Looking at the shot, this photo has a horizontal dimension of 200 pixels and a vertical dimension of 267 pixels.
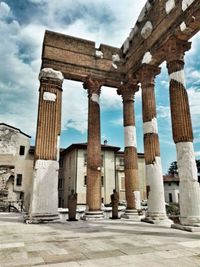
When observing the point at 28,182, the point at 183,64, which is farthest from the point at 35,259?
the point at 28,182

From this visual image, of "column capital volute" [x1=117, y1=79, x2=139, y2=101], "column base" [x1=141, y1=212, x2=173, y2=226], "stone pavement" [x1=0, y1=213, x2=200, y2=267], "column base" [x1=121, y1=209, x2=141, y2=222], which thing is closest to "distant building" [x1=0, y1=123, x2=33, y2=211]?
"column base" [x1=121, y1=209, x2=141, y2=222]

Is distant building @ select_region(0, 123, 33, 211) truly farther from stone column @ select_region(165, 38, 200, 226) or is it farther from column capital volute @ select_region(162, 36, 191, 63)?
column capital volute @ select_region(162, 36, 191, 63)

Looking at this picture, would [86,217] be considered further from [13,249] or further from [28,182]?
[28,182]

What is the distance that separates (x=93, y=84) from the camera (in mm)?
13891

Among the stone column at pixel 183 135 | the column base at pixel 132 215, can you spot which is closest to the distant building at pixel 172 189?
the column base at pixel 132 215

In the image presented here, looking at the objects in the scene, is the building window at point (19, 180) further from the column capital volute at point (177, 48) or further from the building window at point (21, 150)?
the column capital volute at point (177, 48)

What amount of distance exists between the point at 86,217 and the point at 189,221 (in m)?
5.51

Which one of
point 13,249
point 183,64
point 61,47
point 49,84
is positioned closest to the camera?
point 13,249

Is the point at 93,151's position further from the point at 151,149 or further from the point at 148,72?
the point at 148,72

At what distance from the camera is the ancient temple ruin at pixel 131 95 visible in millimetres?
9109

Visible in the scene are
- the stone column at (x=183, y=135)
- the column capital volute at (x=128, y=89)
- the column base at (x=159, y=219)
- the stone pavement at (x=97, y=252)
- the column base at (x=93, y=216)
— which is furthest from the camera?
the column capital volute at (x=128, y=89)

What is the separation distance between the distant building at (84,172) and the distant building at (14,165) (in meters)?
6.32

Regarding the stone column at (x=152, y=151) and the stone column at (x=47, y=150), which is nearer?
the stone column at (x=47, y=150)

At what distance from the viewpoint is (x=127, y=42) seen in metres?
14.4
